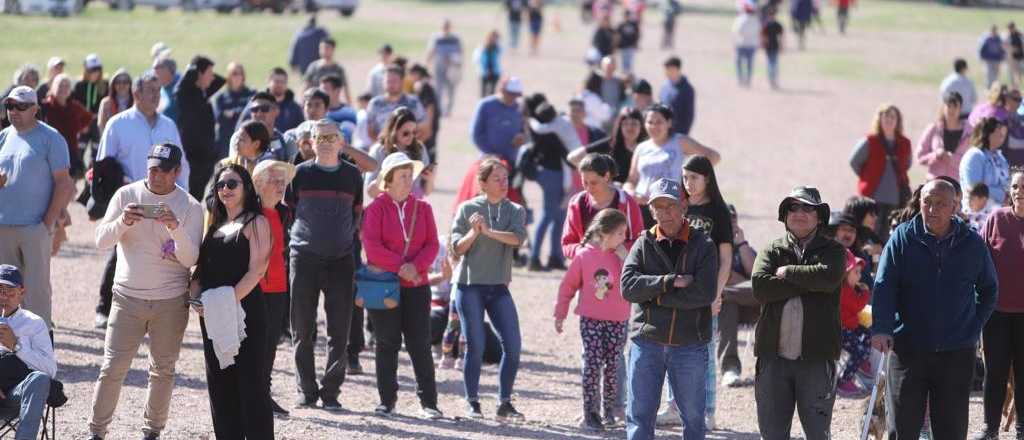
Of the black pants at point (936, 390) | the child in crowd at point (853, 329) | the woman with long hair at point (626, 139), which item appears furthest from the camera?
the woman with long hair at point (626, 139)

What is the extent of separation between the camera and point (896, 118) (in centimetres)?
1490

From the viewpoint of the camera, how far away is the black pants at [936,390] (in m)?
8.75

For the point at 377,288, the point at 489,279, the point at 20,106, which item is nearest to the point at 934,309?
the point at 489,279

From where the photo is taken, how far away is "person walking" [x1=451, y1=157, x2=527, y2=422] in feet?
34.5

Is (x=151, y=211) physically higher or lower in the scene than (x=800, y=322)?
higher

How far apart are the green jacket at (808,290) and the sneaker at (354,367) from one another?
4.02 meters

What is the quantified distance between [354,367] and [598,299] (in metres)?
2.51

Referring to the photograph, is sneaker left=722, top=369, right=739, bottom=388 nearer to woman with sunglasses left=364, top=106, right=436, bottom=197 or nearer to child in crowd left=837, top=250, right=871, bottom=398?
child in crowd left=837, top=250, right=871, bottom=398

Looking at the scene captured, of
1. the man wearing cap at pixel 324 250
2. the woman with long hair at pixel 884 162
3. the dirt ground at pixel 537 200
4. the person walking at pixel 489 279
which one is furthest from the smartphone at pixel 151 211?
the woman with long hair at pixel 884 162

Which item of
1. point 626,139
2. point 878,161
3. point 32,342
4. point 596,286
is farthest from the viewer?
point 878,161

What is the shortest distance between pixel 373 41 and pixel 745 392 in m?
33.8

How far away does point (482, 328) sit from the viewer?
1058 cm

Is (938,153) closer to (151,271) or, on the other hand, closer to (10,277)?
(151,271)

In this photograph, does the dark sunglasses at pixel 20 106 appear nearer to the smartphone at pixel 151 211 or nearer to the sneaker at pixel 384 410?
the smartphone at pixel 151 211
